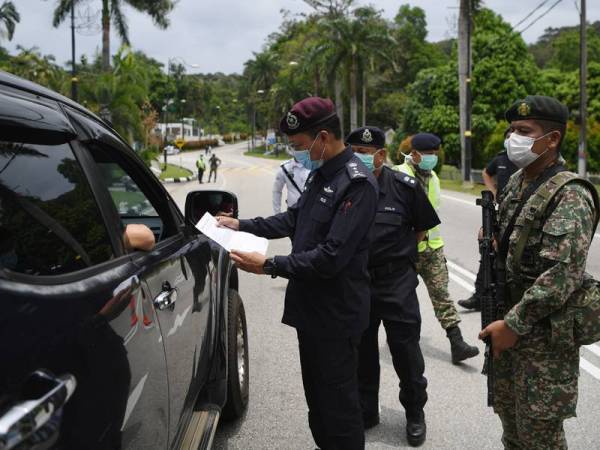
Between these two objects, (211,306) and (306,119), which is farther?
(211,306)

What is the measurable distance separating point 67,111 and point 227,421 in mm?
2339

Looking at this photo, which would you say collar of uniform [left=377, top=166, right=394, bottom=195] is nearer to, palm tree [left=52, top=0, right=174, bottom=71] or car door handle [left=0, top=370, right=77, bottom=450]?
car door handle [left=0, top=370, right=77, bottom=450]

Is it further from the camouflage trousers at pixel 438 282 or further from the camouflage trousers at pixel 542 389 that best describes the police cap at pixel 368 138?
the camouflage trousers at pixel 542 389

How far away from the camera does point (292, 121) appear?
8.92ft

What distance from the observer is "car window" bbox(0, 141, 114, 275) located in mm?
1709

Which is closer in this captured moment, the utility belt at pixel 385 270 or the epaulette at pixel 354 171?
the epaulette at pixel 354 171

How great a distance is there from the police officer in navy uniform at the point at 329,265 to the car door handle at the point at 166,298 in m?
0.45

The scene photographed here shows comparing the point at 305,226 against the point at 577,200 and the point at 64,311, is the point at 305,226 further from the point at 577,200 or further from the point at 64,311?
the point at 64,311

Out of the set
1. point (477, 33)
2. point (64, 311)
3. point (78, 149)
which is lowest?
point (64, 311)

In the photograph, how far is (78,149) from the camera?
2.00 metres

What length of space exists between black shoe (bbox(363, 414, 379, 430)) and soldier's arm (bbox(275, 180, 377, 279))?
1.50 meters

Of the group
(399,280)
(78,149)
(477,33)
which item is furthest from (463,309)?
(477,33)

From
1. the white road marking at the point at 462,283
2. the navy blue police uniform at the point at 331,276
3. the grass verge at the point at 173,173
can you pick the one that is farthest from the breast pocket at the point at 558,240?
the grass verge at the point at 173,173

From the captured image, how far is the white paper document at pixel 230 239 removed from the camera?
2750mm
